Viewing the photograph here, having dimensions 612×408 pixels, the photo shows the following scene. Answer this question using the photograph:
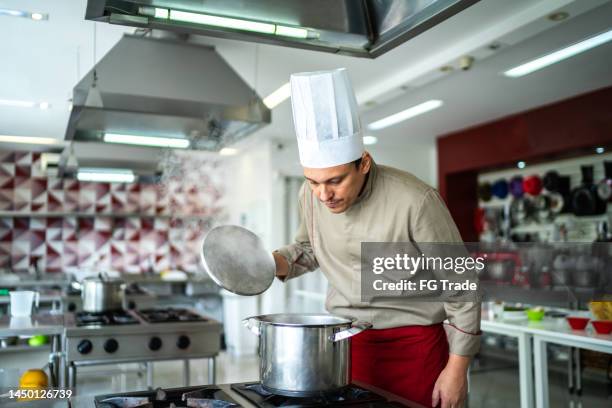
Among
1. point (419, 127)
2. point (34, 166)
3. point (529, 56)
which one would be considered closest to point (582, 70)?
point (529, 56)

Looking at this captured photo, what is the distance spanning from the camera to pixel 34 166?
7699 mm

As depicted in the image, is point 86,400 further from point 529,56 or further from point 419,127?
point 419,127

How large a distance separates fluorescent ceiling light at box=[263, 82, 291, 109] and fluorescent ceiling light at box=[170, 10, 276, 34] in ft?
11.4

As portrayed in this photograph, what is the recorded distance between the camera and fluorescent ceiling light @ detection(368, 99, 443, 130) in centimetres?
558

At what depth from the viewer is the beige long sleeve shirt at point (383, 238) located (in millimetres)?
1505

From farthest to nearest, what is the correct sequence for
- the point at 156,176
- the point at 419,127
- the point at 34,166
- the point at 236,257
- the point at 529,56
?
the point at 34,166 → the point at 419,127 → the point at 156,176 → the point at 529,56 → the point at 236,257

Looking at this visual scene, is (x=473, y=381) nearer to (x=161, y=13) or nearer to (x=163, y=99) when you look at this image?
(x=163, y=99)

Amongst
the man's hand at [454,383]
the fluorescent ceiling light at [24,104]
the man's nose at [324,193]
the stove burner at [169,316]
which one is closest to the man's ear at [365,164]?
the man's nose at [324,193]

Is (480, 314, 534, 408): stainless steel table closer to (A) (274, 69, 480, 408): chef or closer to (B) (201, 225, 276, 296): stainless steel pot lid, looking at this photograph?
(A) (274, 69, 480, 408): chef

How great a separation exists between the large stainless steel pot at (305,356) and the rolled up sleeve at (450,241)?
0.32m

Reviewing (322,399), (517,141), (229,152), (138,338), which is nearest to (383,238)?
(322,399)

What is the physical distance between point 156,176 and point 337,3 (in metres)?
4.01

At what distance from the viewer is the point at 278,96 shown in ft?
17.8

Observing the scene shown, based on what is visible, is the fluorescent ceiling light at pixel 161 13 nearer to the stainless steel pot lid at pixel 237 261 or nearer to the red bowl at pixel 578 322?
the stainless steel pot lid at pixel 237 261
